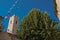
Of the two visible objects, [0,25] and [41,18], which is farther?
[0,25]

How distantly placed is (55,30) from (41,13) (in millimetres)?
4016

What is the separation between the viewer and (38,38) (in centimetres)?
1977

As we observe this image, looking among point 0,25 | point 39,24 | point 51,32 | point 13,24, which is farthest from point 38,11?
point 13,24

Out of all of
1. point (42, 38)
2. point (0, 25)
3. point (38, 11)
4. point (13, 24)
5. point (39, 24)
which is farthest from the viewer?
point (13, 24)

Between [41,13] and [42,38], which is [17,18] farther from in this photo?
[42,38]

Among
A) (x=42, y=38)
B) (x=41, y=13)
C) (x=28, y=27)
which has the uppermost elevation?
(x=41, y=13)

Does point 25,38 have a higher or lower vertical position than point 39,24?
lower

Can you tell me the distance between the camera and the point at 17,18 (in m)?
39.7

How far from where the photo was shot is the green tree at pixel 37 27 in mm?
19844

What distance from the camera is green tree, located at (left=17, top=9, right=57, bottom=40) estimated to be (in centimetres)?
1984

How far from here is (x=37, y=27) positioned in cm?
2103

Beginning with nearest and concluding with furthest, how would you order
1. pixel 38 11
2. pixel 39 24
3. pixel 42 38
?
pixel 42 38 → pixel 39 24 → pixel 38 11

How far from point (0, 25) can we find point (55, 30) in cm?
932

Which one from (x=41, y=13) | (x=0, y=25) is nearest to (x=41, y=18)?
(x=41, y=13)
